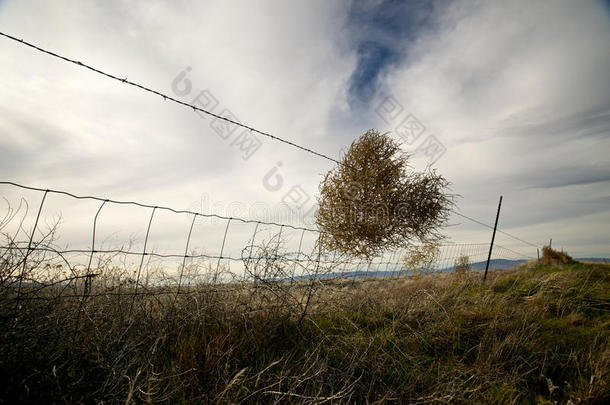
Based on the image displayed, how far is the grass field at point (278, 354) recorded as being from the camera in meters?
1.38

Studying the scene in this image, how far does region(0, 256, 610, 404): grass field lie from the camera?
1380 mm

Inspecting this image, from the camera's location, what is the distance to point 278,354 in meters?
1.96

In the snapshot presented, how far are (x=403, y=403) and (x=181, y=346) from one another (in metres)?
1.31

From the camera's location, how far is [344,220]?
13.4 feet

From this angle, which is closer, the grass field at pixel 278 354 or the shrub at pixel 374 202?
the grass field at pixel 278 354

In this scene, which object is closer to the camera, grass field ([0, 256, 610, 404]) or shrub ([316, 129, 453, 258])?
grass field ([0, 256, 610, 404])

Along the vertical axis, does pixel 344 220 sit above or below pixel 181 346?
above

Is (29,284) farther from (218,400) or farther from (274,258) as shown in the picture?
(274,258)

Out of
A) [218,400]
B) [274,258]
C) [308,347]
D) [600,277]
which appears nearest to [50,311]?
[218,400]

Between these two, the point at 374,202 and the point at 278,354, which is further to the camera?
the point at 374,202

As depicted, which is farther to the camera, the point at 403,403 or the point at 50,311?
the point at 50,311

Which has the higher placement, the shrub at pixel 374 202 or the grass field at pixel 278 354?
the shrub at pixel 374 202

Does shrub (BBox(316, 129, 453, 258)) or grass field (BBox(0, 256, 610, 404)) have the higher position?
shrub (BBox(316, 129, 453, 258))

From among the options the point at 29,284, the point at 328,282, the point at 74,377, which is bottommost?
the point at 74,377
